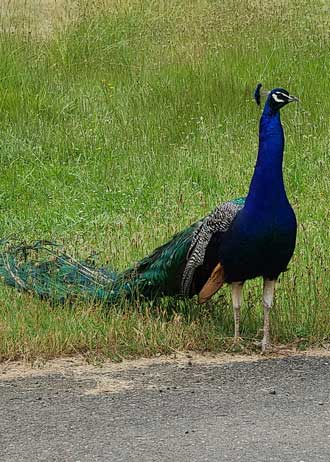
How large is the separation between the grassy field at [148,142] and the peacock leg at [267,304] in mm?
117

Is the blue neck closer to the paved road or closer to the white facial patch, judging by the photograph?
the white facial patch

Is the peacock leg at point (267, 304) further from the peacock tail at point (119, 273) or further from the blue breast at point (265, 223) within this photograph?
the peacock tail at point (119, 273)

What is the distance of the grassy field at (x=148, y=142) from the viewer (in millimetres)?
5285

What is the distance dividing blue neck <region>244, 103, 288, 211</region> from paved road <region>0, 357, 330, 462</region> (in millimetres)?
785

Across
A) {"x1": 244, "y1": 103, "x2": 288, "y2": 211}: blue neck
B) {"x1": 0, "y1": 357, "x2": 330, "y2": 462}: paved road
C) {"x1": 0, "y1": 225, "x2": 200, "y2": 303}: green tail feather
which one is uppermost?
{"x1": 244, "y1": 103, "x2": 288, "y2": 211}: blue neck

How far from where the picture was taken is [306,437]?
3967 millimetres

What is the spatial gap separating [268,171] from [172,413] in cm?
138

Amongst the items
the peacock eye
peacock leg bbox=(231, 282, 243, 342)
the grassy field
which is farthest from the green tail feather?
the peacock eye

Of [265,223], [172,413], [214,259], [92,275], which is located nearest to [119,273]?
[92,275]

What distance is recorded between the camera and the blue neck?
4.94 metres

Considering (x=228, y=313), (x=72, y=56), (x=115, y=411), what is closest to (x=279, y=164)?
(x=228, y=313)

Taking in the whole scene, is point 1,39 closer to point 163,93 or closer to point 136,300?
point 163,93

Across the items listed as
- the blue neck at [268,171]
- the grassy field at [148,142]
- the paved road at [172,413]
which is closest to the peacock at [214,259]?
the blue neck at [268,171]

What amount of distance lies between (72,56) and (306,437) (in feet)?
24.6
